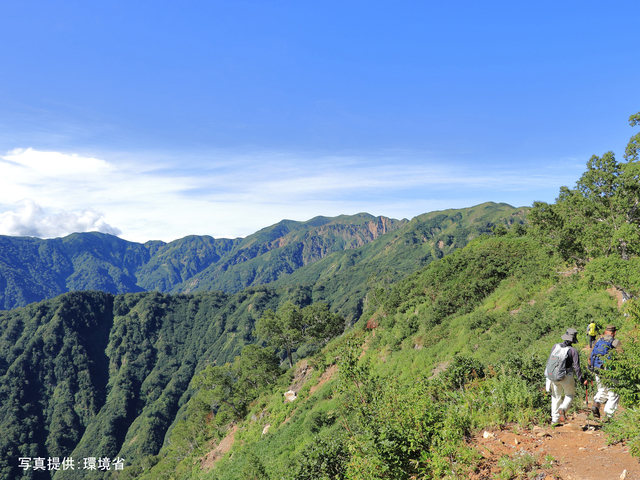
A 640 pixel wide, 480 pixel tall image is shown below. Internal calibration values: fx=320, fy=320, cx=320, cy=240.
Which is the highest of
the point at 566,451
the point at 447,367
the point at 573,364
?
the point at 573,364

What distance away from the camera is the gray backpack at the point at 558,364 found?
7742 millimetres

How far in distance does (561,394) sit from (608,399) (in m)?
0.89

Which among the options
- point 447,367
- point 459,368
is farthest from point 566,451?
point 447,367

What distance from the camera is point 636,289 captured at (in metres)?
14.1

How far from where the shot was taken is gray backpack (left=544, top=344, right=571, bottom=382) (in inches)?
305

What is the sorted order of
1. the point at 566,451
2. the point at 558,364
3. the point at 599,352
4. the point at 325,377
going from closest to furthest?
the point at 566,451 → the point at 558,364 → the point at 599,352 → the point at 325,377

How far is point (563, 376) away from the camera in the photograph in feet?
25.4

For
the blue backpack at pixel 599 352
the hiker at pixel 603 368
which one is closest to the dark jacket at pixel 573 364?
the hiker at pixel 603 368

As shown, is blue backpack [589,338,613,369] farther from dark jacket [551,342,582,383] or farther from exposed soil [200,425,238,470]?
exposed soil [200,425,238,470]

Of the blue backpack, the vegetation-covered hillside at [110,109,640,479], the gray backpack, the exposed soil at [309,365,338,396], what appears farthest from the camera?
the exposed soil at [309,365,338,396]

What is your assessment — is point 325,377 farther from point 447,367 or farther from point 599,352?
point 599,352

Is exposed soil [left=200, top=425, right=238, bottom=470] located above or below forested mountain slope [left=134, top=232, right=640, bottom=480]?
below

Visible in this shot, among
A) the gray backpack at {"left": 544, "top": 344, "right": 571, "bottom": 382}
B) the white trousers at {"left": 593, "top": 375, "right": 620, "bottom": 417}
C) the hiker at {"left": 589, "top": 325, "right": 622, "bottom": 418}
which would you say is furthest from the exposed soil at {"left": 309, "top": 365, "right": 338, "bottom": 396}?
the white trousers at {"left": 593, "top": 375, "right": 620, "bottom": 417}

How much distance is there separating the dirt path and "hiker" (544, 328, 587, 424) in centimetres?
35
